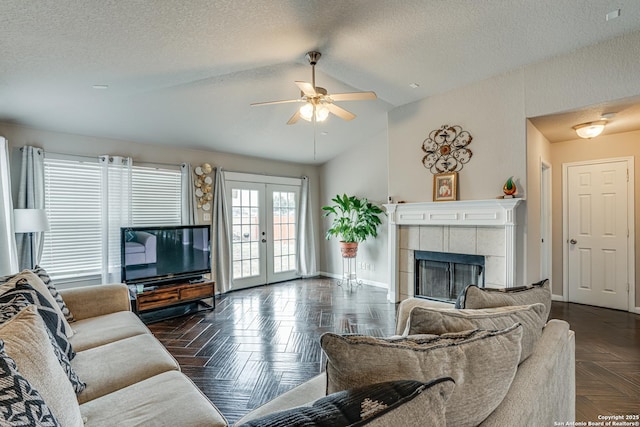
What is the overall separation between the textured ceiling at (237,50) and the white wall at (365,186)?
1.45 m

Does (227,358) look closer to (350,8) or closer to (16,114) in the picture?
(350,8)

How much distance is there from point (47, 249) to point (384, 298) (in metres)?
4.53

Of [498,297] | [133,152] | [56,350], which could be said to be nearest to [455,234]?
[498,297]

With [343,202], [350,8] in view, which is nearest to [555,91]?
[350,8]

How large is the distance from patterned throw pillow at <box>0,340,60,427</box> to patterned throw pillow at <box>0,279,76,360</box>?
1.11 meters

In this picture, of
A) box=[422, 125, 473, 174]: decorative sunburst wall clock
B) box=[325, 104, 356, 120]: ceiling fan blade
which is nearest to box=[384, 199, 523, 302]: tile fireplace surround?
box=[422, 125, 473, 174]: decorative sunburst wall clock

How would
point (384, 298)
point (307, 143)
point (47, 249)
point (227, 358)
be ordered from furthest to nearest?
point (307, 143)
point (384, 298)
point (47, 249)
point (227, 358)

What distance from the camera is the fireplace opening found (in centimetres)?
374

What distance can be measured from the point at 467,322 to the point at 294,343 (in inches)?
89.6

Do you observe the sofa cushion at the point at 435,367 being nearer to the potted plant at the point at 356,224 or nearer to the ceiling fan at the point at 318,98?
the ceiling fan at the point at 318,98

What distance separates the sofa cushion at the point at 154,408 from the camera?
3.91 feet

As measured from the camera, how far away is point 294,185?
612 cm

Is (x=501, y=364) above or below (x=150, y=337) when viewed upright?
above

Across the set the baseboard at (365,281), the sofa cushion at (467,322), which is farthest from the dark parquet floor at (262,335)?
the sofa cushion at (467,322)
